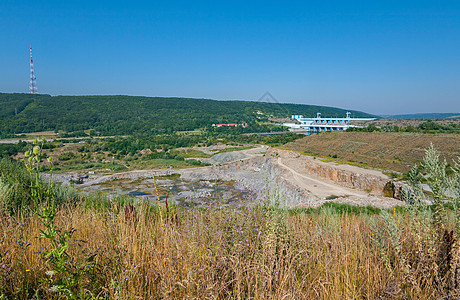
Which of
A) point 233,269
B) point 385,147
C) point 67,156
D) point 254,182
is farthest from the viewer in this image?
point 67,156

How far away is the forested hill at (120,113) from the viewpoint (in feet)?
289

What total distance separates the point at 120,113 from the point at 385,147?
107199mm

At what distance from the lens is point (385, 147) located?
37125 millimetres

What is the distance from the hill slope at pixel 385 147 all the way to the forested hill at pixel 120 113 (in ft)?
243

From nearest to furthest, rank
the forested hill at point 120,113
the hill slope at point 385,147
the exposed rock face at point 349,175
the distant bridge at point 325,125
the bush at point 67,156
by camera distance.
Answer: the exposed rock face at point 349,175 < the hill slope at point 385,147 < the bush at point 67,156 < the distant bridge at point 325,125 < the forested hill at point 120,113

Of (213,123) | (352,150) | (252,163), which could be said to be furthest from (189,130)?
(352,150)

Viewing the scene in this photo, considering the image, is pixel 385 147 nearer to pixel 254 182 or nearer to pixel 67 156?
pixel 254 182

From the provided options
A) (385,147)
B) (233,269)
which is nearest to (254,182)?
(385,147)

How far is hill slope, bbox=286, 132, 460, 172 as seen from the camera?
2950 cm

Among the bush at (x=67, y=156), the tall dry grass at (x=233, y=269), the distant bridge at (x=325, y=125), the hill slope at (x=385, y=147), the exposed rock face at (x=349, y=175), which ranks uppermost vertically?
the distant bridge at (x=325, y=125)

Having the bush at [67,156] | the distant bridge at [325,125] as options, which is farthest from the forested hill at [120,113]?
the distant bridge at [325,125]

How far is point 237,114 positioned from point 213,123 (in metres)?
19.0

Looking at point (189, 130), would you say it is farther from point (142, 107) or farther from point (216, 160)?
point (216, 160)

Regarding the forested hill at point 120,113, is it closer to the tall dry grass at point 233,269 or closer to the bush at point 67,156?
the bush at point 67,156
